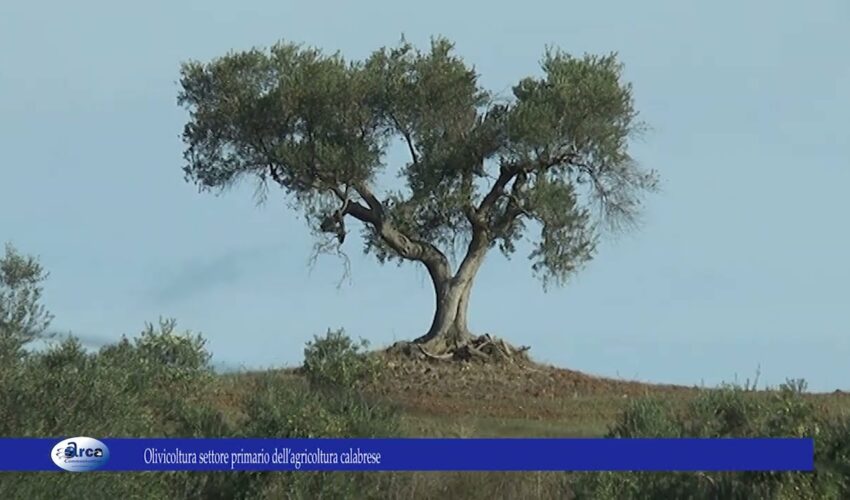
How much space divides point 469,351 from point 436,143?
5184 mm

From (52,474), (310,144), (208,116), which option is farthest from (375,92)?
(52,474)

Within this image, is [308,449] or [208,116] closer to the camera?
[308,449]

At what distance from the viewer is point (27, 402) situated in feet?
53.7

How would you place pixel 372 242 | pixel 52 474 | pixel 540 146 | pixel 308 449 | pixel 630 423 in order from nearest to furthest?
pixel 52 474, pixel 308 449, pixel 630 423, pixel 540 146, pixel 372 242

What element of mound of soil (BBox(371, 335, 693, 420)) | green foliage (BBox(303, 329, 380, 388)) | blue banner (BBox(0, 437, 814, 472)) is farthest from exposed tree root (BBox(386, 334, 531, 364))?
blue banner (BBox(0, 437, 814, 472))

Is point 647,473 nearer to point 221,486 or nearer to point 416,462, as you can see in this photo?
point 416,462

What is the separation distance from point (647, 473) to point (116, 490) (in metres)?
5.70

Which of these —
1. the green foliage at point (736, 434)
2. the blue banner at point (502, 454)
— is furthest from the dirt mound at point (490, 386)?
the blue banner at point (502, 454)

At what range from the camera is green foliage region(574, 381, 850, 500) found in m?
15.6

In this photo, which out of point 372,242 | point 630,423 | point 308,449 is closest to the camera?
point 308,449

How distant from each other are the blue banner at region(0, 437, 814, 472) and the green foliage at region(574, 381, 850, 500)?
0.21 m

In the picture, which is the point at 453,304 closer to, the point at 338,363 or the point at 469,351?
the point at 469,351

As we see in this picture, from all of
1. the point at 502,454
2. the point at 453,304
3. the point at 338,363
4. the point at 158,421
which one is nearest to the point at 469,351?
the point at 453,304

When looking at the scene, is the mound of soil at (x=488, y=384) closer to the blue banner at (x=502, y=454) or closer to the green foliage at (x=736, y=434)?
the green foliage at (x=736, y=434)
